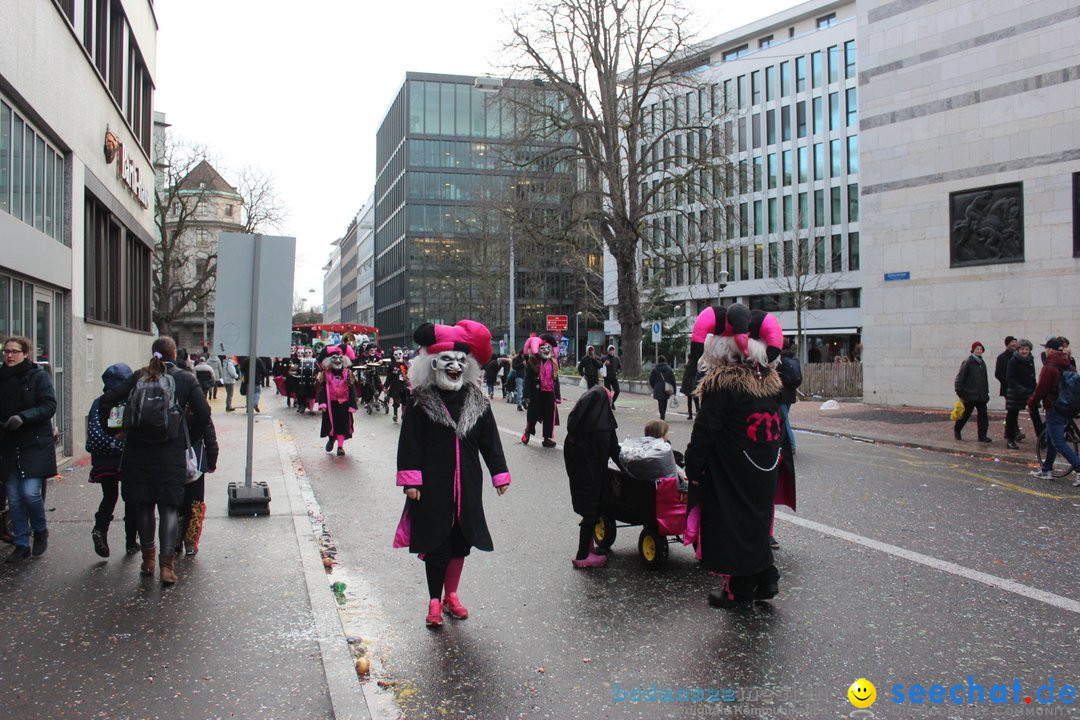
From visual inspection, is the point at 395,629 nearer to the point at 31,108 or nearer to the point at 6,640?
the point at 6,640

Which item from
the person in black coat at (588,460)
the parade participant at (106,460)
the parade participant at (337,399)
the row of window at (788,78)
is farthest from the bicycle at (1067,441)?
the row of window at (788,78)

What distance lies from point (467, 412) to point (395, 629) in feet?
4.43

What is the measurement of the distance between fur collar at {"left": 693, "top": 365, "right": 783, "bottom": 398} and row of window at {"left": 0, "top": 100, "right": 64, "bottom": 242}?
8.01 meters

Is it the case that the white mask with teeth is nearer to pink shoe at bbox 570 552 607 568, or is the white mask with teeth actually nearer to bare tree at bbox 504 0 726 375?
pink shoe at bbox 570 552 607 568

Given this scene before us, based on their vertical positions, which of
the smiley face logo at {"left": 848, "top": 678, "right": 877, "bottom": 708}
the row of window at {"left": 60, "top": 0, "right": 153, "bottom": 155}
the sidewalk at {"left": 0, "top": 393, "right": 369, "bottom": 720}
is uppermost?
the row of window at {"left": 60, "top": 0, "right": 153, "bottom": 155}

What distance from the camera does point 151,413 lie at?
5.48 meters

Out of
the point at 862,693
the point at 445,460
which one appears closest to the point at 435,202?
the point at 445,460

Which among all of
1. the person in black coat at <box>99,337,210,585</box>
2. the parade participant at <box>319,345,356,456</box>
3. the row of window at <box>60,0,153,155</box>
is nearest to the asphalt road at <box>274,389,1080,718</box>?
the person in black coat at <box>99,337,210,585</box>

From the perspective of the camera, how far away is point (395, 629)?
4938 millimetres

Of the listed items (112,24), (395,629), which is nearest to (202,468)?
(395,629)

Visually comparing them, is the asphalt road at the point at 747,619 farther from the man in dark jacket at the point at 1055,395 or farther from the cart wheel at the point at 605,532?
the man in dark jacket at the point at 1055,395

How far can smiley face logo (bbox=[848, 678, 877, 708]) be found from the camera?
3832 mm

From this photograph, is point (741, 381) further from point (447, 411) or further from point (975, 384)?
point (975, 384)

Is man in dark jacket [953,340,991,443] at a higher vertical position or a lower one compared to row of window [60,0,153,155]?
lower
